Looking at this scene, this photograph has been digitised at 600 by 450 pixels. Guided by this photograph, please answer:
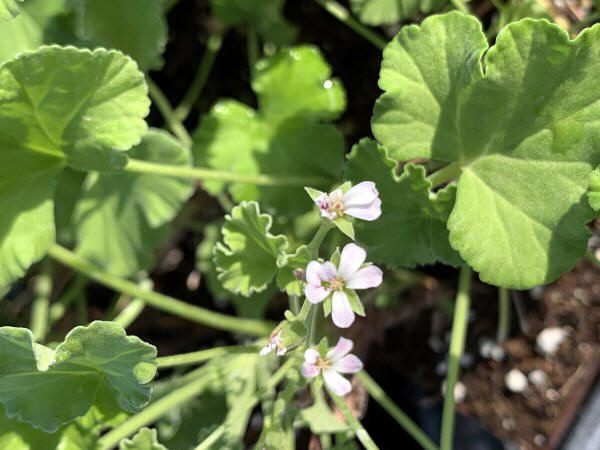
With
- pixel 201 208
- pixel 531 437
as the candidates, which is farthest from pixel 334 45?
pixel 531 437

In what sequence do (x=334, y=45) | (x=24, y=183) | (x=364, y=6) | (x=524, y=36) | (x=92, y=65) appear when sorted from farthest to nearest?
(x=334, y=45)
(x=364, y=6)
(x=24, y=183)
(x=92, y=65)
(x=524, y=36)

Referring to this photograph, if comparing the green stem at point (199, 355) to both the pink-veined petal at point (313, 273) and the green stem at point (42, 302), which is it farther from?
the green stem at point (42, 302)

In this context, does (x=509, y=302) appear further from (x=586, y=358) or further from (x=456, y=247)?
(x=456, y=247)

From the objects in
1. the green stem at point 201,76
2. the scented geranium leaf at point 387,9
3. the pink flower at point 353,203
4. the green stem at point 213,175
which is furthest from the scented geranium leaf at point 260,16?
the pink flower at point 353,203

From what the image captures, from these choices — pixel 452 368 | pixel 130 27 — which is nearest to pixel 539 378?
pixel 452 368

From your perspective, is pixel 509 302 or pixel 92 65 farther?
pixel 509 302

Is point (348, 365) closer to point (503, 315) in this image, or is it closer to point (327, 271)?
point (327, 271)
